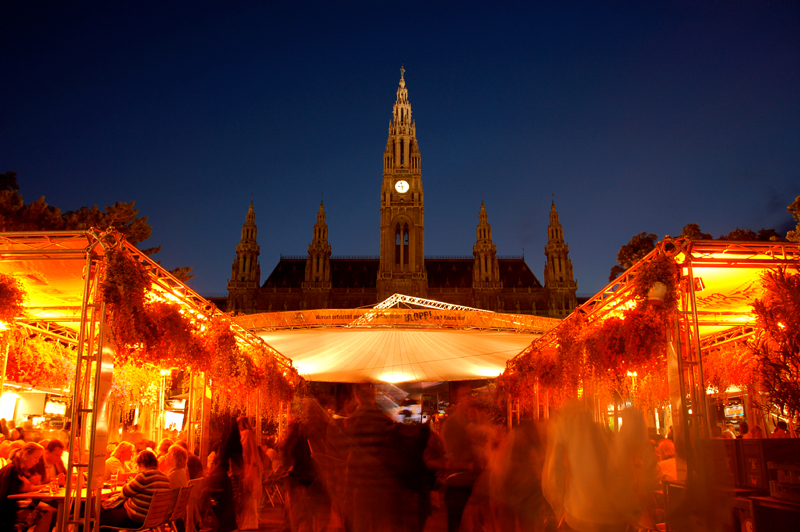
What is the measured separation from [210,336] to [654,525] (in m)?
4.93

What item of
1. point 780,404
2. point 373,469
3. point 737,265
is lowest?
point 373,469

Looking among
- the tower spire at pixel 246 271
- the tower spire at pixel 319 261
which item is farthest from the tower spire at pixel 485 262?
the tower spire at pixel 246 271

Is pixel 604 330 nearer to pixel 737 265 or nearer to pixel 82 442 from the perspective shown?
pixel 737 265

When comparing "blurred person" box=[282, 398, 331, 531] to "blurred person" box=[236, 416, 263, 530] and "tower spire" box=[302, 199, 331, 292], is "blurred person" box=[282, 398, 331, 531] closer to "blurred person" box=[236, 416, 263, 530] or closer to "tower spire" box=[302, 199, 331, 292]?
"blurred person" box=[236, 416, 263, 530]

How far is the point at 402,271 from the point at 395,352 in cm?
3541

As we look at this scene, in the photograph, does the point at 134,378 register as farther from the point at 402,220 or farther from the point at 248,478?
the point at 402,220

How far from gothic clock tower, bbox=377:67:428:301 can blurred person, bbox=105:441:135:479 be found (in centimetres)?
3935

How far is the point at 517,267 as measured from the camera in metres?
56.8

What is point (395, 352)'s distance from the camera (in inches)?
513

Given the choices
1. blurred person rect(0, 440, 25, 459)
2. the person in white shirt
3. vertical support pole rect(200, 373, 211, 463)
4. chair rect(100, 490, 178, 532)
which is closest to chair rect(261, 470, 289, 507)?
vertical support pole rect(200, 373, 211, 463)

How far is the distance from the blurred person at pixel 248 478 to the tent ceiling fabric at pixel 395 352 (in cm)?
422

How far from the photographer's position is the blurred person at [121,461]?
6461mm

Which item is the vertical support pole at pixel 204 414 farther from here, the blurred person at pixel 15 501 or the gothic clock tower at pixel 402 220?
the gothic clock tower at pixel 402 220

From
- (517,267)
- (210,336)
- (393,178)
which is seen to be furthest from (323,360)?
(517,267)
